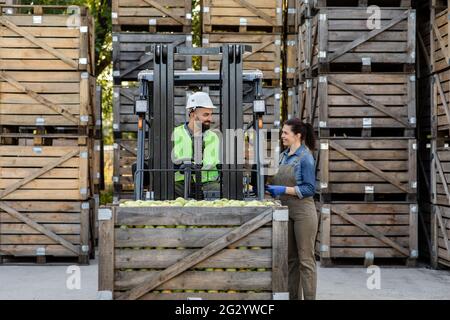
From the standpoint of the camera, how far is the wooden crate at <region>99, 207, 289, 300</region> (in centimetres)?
483

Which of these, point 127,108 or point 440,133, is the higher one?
point 127,108

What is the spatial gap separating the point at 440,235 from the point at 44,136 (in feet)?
19.3

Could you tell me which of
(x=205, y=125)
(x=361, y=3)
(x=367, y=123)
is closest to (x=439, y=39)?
Answer: (x=361, y=3)

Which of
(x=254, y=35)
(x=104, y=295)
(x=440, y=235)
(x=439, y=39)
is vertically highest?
(x=254, y=35)

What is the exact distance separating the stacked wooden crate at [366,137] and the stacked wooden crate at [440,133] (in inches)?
11.2

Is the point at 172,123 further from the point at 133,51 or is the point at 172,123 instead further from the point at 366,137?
the point at 133,51

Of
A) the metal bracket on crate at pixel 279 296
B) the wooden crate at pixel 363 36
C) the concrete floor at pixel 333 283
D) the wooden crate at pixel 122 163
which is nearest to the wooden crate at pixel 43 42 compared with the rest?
the wooden crate at pixel 122 163

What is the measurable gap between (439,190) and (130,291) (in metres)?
6.17

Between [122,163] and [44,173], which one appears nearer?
[44,173]

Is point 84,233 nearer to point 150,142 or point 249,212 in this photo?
point 150,142

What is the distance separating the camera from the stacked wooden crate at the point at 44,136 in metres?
9.80

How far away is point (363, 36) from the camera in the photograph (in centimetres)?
988

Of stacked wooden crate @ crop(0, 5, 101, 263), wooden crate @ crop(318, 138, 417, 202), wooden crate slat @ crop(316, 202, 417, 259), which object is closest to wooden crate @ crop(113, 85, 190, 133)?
stacked wooden crate @ crop(0, 5, 101, 263)

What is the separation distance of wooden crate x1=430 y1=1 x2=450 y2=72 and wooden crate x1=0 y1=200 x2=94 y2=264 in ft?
18.0
